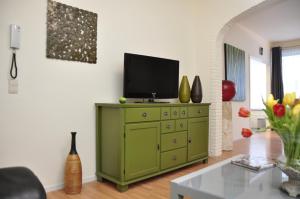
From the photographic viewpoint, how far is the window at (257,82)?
657 cm

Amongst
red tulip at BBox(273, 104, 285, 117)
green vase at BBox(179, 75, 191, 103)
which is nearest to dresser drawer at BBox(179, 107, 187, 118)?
green vase at BBox(179, 75, 191, 103)

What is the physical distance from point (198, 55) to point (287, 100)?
307 centimetres

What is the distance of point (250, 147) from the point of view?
183 inches

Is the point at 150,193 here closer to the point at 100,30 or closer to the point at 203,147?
the point at 203,147

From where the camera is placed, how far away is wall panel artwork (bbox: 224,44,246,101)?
4.95m

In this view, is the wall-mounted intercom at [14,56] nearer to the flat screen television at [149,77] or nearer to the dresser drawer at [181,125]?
the flat screen television at [149,77]

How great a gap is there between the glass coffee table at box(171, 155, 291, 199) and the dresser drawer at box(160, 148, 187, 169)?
1.27 m

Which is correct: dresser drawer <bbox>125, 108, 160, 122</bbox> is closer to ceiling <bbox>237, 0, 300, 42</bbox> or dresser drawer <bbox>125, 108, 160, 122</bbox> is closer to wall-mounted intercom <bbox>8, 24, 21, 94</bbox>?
wall-mounted intercom <bbox>8, 24, 21, 94</bbox>

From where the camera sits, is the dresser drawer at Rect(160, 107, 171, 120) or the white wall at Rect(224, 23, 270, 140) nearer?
the dresser drawer at Rect(160, 107, 171, 120)

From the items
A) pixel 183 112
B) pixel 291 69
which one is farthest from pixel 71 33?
pixel 291 69

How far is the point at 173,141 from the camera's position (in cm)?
296

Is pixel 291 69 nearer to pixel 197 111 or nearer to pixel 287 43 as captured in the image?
pixel 287 43

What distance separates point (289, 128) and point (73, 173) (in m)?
1.90

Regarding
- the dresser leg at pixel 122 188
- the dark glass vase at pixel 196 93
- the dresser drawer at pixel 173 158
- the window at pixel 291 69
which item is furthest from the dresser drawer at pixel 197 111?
the window at pixel 291 69
